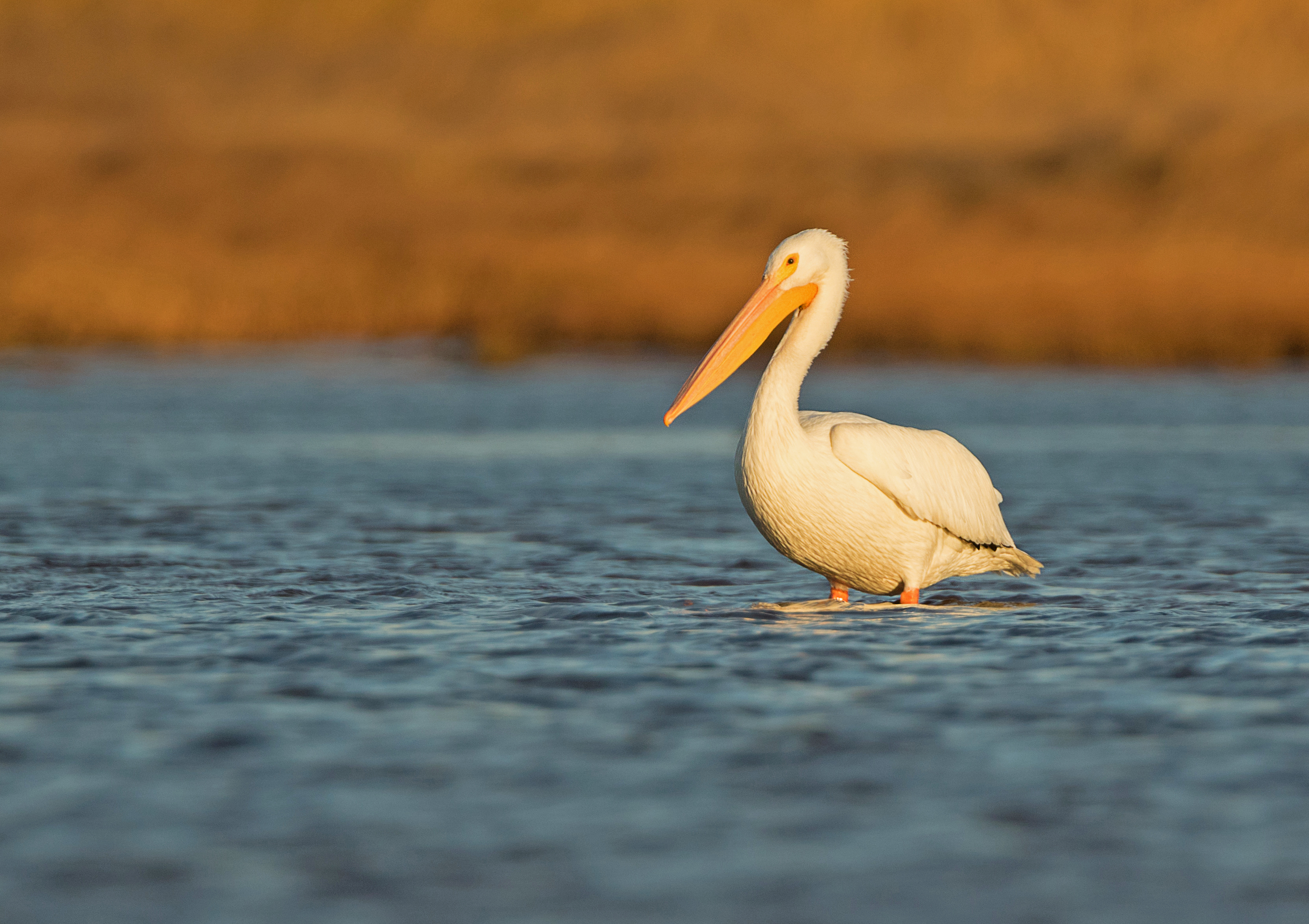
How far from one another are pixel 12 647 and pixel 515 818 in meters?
3.29

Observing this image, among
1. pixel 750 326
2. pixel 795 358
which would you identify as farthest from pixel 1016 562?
pixel 750 326

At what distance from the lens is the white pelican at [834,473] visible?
8.05 m

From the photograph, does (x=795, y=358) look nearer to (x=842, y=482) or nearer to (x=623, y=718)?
(x=842, y=482)

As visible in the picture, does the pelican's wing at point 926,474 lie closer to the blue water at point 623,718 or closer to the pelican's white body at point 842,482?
the pelican's white body at point 842,482

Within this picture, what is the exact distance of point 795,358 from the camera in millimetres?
8445

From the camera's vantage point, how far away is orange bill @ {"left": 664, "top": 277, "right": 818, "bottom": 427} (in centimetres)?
875

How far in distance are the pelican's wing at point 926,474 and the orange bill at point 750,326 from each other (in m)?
0.69

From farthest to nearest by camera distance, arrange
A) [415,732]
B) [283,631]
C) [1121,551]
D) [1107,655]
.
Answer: [1121,551] < [283,631] < [1107,655] < [415,732]

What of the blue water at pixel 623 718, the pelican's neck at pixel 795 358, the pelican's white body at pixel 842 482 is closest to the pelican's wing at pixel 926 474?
the pelican's white body at pixel 842 482

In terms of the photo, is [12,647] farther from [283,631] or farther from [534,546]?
[534,546]

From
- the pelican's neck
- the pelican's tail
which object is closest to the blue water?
the pelican's tail

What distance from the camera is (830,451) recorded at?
816 cm

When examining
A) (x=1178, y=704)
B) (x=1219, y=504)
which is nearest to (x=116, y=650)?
(x=1178, y=704)

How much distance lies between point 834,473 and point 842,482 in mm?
58
